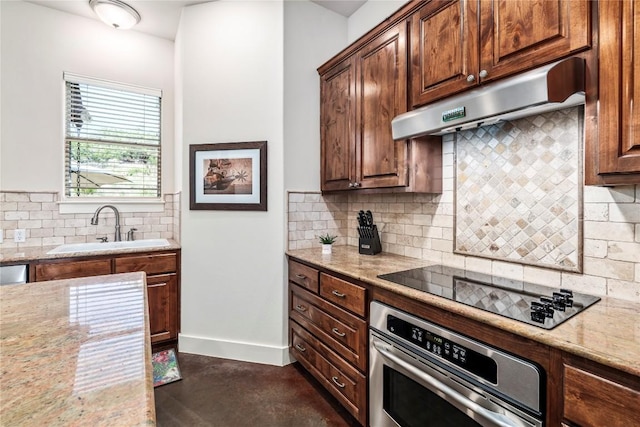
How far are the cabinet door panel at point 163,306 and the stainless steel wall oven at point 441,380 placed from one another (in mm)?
2001

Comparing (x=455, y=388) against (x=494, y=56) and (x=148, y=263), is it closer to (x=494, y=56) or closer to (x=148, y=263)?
(x=494, y=56)

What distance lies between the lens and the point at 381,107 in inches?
83.3

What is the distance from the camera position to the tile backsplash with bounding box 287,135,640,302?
51.7 inches

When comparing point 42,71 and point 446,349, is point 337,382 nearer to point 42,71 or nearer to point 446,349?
point 446,349

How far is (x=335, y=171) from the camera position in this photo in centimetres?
260

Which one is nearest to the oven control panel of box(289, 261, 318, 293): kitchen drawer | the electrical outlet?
box(289, 261, 318, 293): kitchen drawer

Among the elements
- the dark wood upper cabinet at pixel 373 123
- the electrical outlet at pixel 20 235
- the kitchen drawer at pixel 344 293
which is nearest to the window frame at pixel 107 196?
the electrical outlet at pixel 20 235

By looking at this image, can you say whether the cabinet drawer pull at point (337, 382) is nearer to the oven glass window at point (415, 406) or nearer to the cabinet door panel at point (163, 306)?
the oven glass window at point (415, 406)

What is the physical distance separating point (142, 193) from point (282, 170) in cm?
172

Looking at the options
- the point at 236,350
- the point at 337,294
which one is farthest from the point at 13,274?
the point at 337,294

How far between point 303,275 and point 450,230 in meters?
1.09

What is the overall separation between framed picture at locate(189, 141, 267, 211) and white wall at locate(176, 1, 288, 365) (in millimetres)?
66

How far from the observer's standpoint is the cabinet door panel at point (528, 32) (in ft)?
3.88

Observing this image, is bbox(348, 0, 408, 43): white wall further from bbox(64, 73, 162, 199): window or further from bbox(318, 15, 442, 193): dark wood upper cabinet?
bbox(64, 73, 162, 199): window
